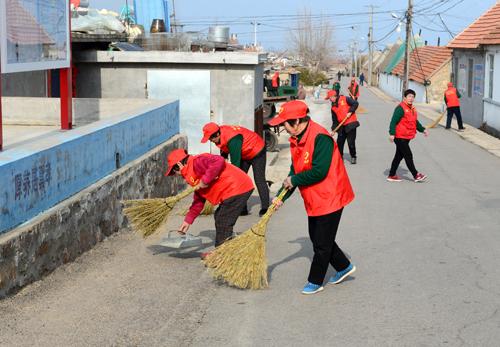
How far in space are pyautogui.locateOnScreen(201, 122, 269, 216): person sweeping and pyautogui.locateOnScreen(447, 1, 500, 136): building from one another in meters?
15.5

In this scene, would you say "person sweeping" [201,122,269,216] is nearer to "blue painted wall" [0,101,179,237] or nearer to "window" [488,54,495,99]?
"blue painted wall" [0,101,179,237]

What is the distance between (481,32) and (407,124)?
1773cm

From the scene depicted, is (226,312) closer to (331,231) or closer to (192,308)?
(192,308)

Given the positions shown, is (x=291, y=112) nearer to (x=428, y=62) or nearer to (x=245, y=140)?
(x=245, y=140)

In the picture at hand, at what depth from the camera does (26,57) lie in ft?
→ 29.6

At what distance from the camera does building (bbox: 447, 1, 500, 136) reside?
25812 millimetres

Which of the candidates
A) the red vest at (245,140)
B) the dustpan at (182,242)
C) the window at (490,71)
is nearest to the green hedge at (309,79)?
the window at (490,71)

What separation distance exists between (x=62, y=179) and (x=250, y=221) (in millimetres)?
3393

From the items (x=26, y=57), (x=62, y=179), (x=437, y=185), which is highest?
(x=26, y=57)

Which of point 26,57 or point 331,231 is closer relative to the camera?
point 331,231

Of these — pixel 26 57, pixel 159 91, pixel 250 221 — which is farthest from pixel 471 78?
pixel 26 57

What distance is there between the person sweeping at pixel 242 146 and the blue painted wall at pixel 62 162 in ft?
4.38

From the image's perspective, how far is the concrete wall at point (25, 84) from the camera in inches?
662

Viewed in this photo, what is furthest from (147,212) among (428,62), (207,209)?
(428,62)
